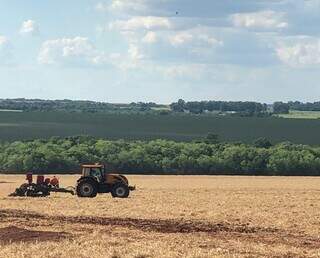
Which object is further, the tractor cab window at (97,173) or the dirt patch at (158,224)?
the tractor cab window at (97,173)

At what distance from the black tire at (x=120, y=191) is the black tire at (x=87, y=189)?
849 mm

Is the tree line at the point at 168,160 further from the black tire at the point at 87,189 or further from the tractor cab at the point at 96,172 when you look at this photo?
the black tire at the point at 87,189

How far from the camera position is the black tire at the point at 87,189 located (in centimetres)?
3444

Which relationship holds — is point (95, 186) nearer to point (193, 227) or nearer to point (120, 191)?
point (120, 191)

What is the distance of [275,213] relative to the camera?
27.3 metres

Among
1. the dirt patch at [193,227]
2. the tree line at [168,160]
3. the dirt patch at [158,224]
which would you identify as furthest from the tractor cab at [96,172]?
the tree line at [168,160]

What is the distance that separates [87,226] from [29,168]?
4698 centimetres

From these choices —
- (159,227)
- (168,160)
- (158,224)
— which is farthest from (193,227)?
(168,160)

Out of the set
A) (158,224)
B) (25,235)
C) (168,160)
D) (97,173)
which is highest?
(97,173)

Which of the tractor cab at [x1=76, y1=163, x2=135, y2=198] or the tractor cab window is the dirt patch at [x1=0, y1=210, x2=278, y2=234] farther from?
the tractor cab window

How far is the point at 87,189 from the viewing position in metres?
34.6

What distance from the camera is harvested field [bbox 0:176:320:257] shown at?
17.2 meters

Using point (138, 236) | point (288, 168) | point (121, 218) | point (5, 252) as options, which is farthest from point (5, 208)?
point (288, 168)

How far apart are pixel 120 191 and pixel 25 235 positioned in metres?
15.2
